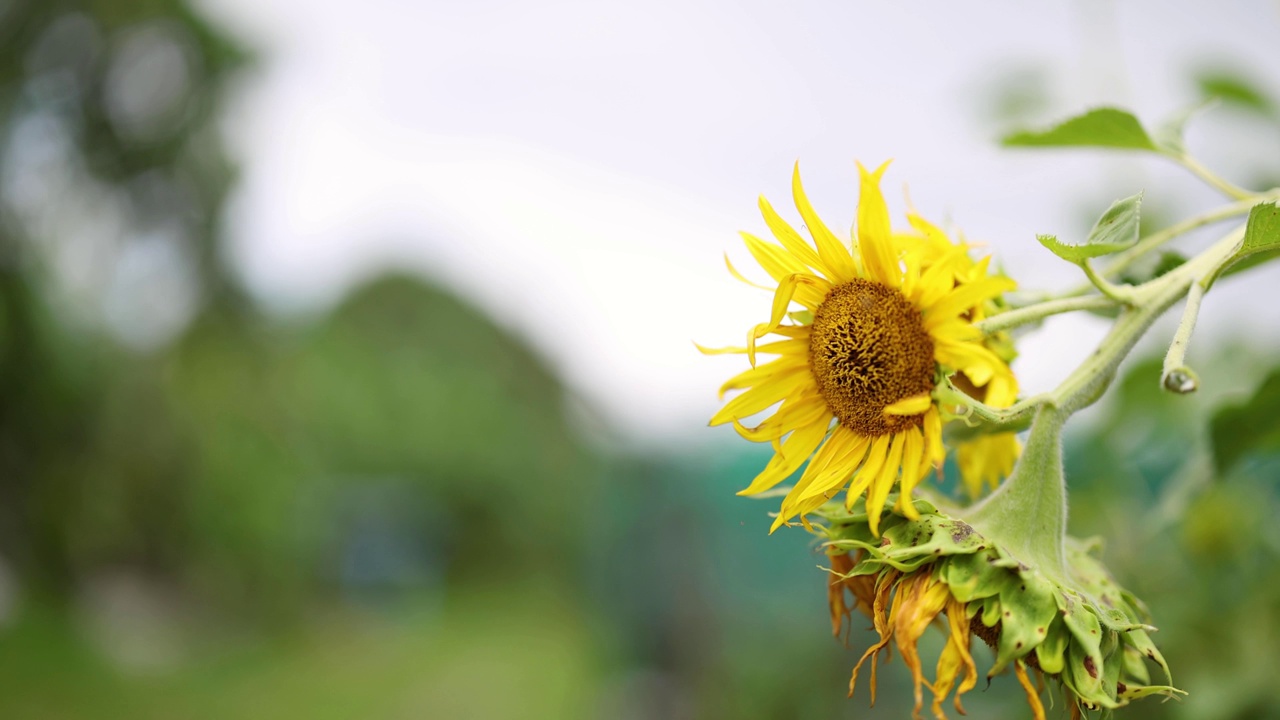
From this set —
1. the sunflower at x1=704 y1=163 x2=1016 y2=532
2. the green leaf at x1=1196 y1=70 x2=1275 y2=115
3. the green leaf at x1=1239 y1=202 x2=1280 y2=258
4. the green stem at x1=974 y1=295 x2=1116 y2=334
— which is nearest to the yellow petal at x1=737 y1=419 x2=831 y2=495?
the sunflower at x1=704 y1=163 x2=1016 y2=532

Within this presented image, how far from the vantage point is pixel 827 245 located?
53 cm

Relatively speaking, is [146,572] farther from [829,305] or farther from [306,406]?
[829,305]

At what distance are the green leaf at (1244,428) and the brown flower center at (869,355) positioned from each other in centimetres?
34

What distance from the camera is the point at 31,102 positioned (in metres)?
9.26

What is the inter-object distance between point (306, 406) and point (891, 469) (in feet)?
41.3

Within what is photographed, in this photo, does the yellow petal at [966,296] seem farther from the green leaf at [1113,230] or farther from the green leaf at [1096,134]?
the green leaf at [1096,134]

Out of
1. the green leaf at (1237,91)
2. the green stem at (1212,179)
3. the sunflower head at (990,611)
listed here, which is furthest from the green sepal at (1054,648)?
the green leaf at (1237,91)

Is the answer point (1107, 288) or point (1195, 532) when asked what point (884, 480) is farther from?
point (1195, 532)

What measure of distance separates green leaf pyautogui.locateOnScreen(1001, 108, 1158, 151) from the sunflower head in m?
0.31

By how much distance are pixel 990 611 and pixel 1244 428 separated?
37cm

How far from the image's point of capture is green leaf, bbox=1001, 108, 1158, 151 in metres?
0.63

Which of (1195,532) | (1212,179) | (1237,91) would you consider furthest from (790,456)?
(1195,532)

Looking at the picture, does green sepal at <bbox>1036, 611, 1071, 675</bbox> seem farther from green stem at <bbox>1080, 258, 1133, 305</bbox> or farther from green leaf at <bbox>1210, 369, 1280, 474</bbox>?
green leaf at <bbox>1210, 369, 1280, 474</bbox>

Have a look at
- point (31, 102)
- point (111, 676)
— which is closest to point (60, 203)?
point (31, 102)
